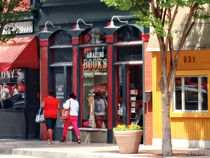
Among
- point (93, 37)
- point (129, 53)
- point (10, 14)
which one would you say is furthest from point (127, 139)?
point (10, 14)

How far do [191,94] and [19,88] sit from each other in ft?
25.6

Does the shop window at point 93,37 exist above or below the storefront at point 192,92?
above

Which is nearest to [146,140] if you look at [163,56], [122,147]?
[122,147]

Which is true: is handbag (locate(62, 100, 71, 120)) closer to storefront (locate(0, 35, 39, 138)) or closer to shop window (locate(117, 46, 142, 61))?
shop window (locate(117, 46, 142, 61))

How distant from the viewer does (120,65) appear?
2506 centimetres

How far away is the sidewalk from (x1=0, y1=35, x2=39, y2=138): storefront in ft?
8.60

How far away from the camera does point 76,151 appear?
69.7 ft

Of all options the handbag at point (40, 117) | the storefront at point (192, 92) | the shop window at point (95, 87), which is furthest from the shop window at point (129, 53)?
the handbag at point (40, 117)

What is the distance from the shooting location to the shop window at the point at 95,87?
25.6 meters

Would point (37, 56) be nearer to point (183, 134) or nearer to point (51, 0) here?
point (51, 0)

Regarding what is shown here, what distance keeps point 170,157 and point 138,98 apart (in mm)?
6054

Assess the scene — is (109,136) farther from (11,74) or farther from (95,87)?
(11,74)

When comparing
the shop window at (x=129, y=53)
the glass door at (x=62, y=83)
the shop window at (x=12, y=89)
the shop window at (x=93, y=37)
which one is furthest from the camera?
the shop window at (x=12, y=89)

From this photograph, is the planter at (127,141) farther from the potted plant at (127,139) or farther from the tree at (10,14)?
the tree at (10,14)
